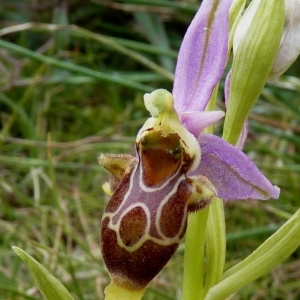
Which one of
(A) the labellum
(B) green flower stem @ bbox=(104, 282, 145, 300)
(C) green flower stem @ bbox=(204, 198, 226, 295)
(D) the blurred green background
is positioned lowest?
(D) the blurred green background

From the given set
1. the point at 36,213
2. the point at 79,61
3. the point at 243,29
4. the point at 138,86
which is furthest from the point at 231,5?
the point at 79,61

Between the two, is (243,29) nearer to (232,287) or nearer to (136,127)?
(232,287)

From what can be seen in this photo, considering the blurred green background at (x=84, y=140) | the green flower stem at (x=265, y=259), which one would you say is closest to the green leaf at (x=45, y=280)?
the green flower stem at (x=265, y=259)

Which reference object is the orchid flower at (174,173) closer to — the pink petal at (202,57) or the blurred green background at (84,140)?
the pink petal at (202,57)

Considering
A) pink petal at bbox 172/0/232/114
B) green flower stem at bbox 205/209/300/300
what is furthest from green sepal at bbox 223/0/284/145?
green flower stem at bbox 205/209/300/300

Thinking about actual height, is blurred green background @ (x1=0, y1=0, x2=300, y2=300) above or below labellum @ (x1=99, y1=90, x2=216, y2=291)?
below

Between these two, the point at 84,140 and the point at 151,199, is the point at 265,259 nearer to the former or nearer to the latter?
the point at 151,199

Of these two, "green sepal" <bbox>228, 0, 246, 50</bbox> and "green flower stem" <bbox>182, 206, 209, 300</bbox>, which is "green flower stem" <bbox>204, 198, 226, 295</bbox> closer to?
"green flower stem" <bbox>182, 206, 209, 300</bbox>
